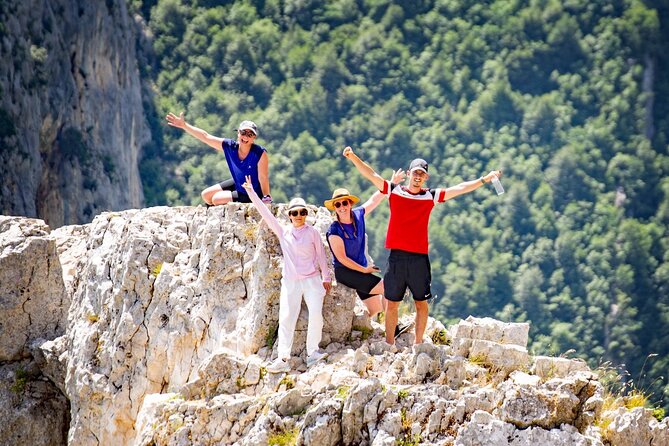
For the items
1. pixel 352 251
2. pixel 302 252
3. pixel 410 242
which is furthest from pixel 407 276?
pixel 302 252

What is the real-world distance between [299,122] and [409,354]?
127 metres

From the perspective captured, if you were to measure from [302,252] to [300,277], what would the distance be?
1.12ft

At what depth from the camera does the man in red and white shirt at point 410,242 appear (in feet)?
62.8

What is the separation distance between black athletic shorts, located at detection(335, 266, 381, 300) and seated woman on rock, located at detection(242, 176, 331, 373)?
0.35 m

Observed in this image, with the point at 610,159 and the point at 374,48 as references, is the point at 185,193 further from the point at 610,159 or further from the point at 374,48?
the point at 610,159

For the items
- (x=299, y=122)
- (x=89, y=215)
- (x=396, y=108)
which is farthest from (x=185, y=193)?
(x=89, y=215)

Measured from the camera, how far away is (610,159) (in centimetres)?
15362

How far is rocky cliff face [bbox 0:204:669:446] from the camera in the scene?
54.1 ft

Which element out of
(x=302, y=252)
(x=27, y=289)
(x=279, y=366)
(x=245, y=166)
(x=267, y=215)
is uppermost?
(x=245, y=166)

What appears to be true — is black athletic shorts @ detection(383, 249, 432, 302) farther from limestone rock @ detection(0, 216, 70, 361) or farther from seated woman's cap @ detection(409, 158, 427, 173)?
limestone rock @ detection(0, 216, 70, 361)

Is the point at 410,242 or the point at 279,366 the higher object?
the point at 410,242

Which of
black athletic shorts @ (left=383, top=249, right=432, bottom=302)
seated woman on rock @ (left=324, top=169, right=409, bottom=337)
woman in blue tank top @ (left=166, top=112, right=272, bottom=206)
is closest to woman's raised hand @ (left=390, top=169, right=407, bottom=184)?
seated woman on rock @ (left=324, top=169, right=409, bottom=337)

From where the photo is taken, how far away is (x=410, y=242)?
19.3 m

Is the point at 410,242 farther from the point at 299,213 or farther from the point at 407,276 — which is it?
the point at 299,213
